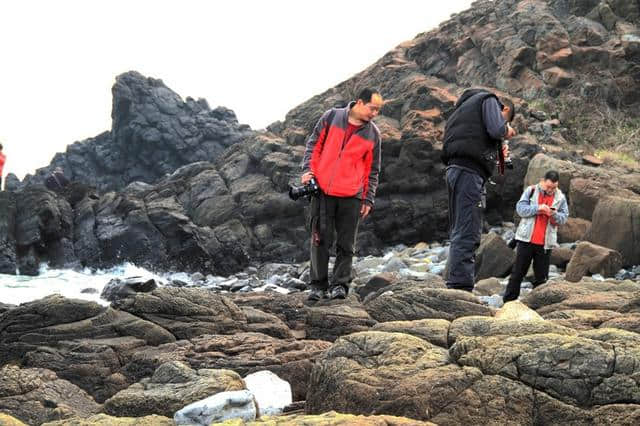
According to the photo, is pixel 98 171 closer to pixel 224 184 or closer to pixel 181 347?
pixel 224 184

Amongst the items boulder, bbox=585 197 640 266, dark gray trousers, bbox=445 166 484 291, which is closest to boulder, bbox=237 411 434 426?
dark gray trousers, bbox=445 166 484 291

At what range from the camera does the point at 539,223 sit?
31.6 ft

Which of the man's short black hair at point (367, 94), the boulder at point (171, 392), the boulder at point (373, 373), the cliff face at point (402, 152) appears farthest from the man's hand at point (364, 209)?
the cliff face at point (402, 152)

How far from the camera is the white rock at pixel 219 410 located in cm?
342

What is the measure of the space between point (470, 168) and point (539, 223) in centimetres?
296

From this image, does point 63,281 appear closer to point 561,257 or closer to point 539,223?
point 561,257

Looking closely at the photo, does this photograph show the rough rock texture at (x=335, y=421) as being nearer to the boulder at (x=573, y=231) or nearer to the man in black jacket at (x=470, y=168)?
the man in black jacket at (x=470, y=168)

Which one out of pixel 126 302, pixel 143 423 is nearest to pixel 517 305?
pixel 143 423

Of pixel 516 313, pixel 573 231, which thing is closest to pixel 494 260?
pixel 573 231

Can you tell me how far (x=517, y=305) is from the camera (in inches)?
214

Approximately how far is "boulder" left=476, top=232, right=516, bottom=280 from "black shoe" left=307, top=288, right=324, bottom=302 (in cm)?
629

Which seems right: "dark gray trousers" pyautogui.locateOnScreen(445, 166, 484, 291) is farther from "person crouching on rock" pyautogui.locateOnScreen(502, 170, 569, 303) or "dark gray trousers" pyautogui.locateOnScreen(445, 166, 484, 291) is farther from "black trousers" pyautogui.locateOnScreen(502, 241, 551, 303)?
"person crouching on rock" pyautogui.locateOnScreen(502, 170, 569, 303)

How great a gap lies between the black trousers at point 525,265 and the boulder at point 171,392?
6047 mm

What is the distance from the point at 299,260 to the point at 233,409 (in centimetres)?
1902
